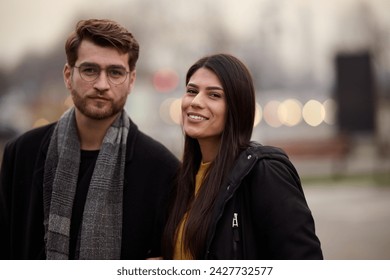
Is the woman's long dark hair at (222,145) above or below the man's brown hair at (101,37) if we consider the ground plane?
below

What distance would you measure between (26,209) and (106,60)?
93 centimetres

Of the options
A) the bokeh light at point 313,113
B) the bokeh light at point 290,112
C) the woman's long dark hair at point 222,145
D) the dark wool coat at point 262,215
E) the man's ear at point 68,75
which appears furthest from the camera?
the bokeh light at point 290,112

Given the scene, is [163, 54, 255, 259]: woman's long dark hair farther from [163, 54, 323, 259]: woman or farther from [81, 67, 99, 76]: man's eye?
[81, 67, 99, 76]: man's eye

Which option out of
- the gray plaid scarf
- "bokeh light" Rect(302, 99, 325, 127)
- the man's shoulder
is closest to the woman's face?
the gray plaid scarf

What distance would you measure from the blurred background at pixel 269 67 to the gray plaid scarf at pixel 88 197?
22.9 feet

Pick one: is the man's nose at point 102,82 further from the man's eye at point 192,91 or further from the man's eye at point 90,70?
the man's eye at point 192,91

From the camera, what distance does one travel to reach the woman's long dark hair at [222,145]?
2.43m

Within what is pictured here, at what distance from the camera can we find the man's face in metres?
2.78

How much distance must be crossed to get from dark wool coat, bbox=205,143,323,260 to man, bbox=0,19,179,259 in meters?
0.54

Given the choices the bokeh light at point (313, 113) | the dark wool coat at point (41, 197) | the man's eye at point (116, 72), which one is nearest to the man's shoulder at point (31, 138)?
the dark wool coat at point (41, 197)

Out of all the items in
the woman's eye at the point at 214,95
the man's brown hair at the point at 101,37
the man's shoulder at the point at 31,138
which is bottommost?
the man's shoulder at the point at 31,138

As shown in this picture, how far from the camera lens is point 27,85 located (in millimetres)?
17359

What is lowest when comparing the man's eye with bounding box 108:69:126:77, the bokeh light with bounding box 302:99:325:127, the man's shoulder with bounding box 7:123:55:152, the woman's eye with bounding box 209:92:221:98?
the bokeh light with bounding box 302:99:325:127

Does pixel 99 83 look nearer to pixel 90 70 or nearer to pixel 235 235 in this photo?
pixel 90 70
